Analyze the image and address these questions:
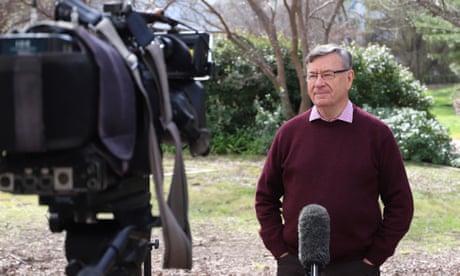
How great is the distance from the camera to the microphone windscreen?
10.4ft

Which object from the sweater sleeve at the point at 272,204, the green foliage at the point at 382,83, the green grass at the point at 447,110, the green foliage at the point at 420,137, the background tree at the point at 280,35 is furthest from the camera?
the green grass at the point at 447,110

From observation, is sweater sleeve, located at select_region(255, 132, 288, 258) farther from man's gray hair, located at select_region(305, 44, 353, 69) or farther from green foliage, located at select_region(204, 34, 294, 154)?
green foliage, located at select_region(204, 34, 294, 154)

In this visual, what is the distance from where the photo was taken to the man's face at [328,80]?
11.6 ft

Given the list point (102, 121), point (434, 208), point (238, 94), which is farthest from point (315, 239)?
point (238, 94)

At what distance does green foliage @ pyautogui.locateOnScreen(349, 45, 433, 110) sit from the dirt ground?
30.5 feet

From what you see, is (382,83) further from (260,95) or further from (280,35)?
(260,95)

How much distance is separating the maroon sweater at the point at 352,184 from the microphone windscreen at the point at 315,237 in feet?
1.41

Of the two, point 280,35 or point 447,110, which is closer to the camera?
point 280,35

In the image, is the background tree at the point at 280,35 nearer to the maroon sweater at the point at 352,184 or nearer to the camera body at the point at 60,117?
the maroon sweater at the point at 352,184

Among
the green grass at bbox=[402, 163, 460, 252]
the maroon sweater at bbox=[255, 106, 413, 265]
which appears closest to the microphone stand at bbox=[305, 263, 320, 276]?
the maroon sweater at bbox=[255, 106, 413, 265]

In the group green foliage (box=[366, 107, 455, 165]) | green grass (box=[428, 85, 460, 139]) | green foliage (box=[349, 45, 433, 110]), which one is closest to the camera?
green foliage (box=[366, 107, 455, 165])

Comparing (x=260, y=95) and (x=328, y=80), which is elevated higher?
(x=328, y=80)

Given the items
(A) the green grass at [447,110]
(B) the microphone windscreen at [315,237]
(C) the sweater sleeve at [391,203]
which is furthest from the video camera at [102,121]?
(A) the green grass at [447,110]

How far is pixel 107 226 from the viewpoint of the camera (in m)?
2.59
